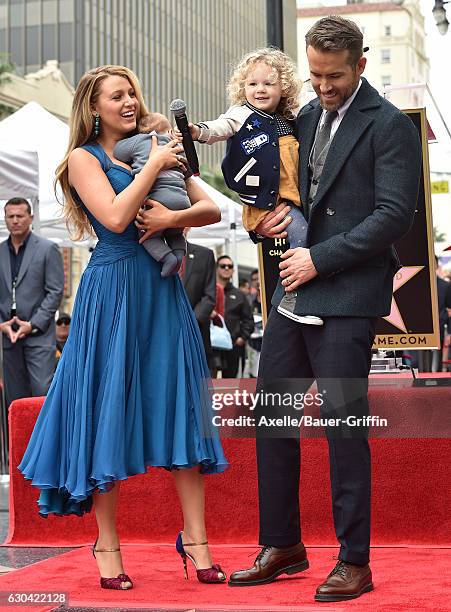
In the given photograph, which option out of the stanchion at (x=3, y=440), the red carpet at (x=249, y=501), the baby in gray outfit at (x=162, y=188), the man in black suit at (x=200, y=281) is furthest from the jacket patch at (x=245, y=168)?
the man in black suit at (x=200, y=281)

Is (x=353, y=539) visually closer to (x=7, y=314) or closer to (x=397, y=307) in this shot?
(x=397, y=307)

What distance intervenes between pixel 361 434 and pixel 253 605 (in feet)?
2.25

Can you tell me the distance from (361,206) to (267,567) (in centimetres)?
139

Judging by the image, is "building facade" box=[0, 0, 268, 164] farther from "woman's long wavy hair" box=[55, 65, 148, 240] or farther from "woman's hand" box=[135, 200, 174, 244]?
"woman's hand" box=[135, 200, 174, 244]

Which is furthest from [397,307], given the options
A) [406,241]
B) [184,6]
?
[184,6]

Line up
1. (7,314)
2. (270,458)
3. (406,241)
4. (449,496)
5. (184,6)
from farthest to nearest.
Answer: (184,6), (7,314), (406,241), (449,496), (270,458)

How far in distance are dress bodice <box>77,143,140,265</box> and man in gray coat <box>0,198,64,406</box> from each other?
14.2 ft

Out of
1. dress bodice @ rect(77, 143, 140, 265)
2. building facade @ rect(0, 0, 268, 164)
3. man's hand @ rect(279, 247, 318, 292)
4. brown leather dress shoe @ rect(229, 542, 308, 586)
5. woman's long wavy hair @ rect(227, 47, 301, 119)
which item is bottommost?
brown leather dress shoe @ rect(229, 542, 308, 586)

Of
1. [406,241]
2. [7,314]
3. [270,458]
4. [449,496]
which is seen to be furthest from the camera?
[7,314]

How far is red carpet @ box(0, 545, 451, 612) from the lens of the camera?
390 centimetres

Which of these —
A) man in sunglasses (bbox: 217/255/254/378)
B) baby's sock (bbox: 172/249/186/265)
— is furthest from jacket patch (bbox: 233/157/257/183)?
man in sunglasses (bbox: 217/255/254/378)

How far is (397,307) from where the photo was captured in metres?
5.96

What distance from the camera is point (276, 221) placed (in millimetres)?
4062

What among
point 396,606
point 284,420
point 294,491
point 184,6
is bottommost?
point 396,606
